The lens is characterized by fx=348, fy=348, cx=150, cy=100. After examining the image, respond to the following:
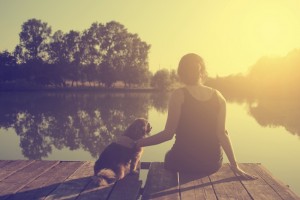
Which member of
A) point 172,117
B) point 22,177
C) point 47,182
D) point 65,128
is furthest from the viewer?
point 65,128

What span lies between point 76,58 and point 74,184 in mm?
58867

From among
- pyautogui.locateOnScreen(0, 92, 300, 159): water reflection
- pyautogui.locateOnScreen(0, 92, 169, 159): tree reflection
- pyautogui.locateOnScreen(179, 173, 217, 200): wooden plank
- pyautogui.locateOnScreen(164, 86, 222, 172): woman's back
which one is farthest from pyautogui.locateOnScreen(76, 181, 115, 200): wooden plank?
pyautogui.locateOnScreen(0, 92, 169, 159): tree reflection

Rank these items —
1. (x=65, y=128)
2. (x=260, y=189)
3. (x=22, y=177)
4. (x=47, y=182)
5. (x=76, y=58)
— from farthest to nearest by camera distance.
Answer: (x=76, y=58), (x=65, y=128), (x=22, y=177), (x=47, y=182), (x=260, y=189)

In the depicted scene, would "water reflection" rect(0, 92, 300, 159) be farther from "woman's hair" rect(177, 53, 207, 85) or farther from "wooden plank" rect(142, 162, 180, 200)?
"woman's hair" rect(177, 53, 207, 85)

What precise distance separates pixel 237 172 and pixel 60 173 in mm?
2586

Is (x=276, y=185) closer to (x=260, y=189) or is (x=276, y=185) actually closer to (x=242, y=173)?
(x=260, y=189)

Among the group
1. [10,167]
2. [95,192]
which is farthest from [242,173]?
[10,167]

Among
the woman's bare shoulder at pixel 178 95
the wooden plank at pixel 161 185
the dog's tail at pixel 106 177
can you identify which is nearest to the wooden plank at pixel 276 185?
the wooden plank at pixel 161 185

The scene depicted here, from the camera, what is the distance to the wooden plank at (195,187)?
13.3 ft

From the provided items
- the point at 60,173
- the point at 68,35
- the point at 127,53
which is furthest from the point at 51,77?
the point at 60,173

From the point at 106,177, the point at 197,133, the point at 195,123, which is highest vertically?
the point at 195,123

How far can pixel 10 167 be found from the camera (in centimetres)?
557

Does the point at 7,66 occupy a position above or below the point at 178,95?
above

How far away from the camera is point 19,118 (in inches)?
950
